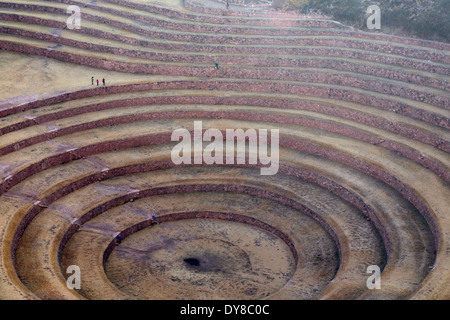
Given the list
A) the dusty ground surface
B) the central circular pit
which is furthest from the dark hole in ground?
the dusty ground surface

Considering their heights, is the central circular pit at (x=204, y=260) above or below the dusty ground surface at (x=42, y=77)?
below

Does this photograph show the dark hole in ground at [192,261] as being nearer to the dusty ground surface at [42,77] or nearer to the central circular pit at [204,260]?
the central circular pit at [204,260]

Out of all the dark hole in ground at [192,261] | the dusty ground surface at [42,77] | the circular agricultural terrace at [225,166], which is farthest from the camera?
the dusty ground surface at [42,77]

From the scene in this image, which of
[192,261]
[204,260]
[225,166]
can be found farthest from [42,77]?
[204,260]

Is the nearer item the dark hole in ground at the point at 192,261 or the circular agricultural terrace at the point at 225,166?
the circular agricultural terrace at the point at 225,166

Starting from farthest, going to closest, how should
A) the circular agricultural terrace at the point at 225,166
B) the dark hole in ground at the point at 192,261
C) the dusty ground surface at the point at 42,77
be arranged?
1. the dusty ground surface at the point at 42,77
2. the dark hole in ground at the point at 192,261
3. the circular agricultural terrace at the point at 225,166

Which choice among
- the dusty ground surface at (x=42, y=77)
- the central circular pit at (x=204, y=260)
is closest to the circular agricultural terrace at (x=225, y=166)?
the central circular pit at (x=204, y=260)

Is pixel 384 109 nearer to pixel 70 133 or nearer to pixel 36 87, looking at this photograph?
pixel 70 133
